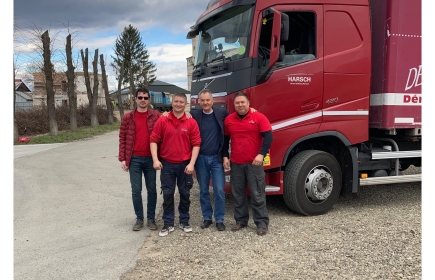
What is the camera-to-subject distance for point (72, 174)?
969 centimetres

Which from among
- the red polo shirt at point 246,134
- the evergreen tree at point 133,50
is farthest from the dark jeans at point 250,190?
the evergreen tree at point 133,50

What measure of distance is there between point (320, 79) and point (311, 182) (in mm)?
→ 1485

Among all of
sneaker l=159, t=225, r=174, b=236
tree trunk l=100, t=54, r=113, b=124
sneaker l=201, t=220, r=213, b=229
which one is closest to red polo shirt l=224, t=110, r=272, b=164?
sneaker l=201, t=220, r=213, b=229

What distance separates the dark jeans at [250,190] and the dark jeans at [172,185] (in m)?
0.63

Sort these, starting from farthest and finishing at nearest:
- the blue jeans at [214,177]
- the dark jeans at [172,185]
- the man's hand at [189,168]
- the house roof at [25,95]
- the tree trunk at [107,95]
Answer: the house roof at [25,95]
the tree trunk at [107,95]
the blue jeans at [214,177]
the dark jeans at [172,185]
the man's hand at [189,168]

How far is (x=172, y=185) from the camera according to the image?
5129mm

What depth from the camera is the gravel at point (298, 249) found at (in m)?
3.86

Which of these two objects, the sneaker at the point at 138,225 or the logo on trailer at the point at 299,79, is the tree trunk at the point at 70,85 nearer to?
the sneaker at the point at 138,225

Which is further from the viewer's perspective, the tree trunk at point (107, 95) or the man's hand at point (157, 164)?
the tree trunk at point (107, 95)

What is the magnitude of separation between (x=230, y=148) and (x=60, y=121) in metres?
22.3

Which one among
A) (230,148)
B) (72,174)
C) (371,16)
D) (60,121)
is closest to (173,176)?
(230,148)

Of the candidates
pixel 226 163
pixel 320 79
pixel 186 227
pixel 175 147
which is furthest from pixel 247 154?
pixel 320 79

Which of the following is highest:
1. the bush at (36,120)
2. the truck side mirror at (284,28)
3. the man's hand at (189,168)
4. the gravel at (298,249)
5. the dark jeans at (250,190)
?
the truck side mirror at (284,28)

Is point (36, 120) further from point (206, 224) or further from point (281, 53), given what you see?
point (281, 53)
